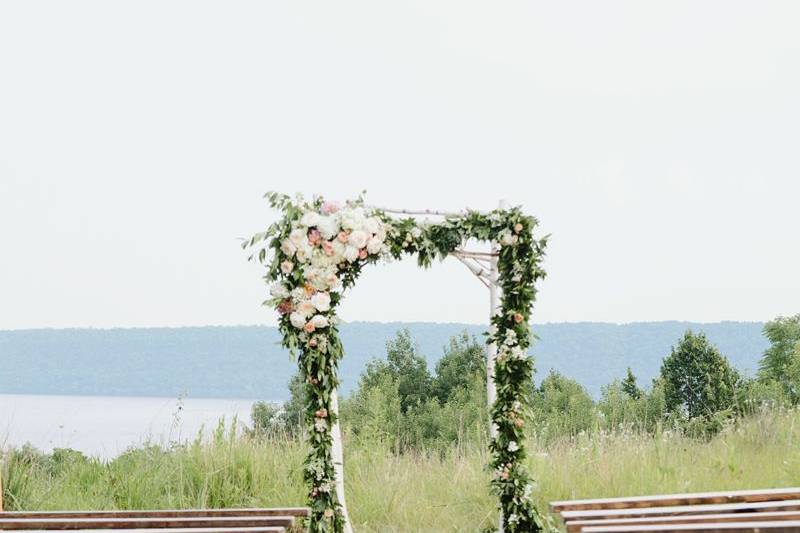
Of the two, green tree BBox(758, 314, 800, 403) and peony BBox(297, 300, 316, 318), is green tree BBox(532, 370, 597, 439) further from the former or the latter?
peony BBox(297, 300, 316, 318)

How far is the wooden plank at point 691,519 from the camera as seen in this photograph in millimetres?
3941

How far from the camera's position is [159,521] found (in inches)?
164

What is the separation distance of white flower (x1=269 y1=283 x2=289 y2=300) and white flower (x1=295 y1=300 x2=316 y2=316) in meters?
0.11

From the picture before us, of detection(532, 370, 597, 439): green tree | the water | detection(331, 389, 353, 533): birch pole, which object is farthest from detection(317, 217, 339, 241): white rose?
detection(532, 370, 597, 439): green tree

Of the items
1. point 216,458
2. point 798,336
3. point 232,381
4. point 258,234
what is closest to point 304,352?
point 258,234

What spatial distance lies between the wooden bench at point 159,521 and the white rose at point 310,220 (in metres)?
1.56

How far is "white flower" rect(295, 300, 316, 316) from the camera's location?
4668 mm

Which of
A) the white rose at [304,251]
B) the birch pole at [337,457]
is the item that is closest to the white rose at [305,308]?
the white rose at [304,251]

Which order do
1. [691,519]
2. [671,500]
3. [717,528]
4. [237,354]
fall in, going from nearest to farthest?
[717,528] < [691,519] < [671,500] < [237,354]

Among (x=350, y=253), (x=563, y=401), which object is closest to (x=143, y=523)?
(x=350, y=253)

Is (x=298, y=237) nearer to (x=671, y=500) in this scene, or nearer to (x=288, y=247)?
(x=288, y=247)

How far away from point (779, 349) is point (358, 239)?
44.8ft

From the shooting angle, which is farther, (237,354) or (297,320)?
(237,354)

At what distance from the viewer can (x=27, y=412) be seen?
285 inches
